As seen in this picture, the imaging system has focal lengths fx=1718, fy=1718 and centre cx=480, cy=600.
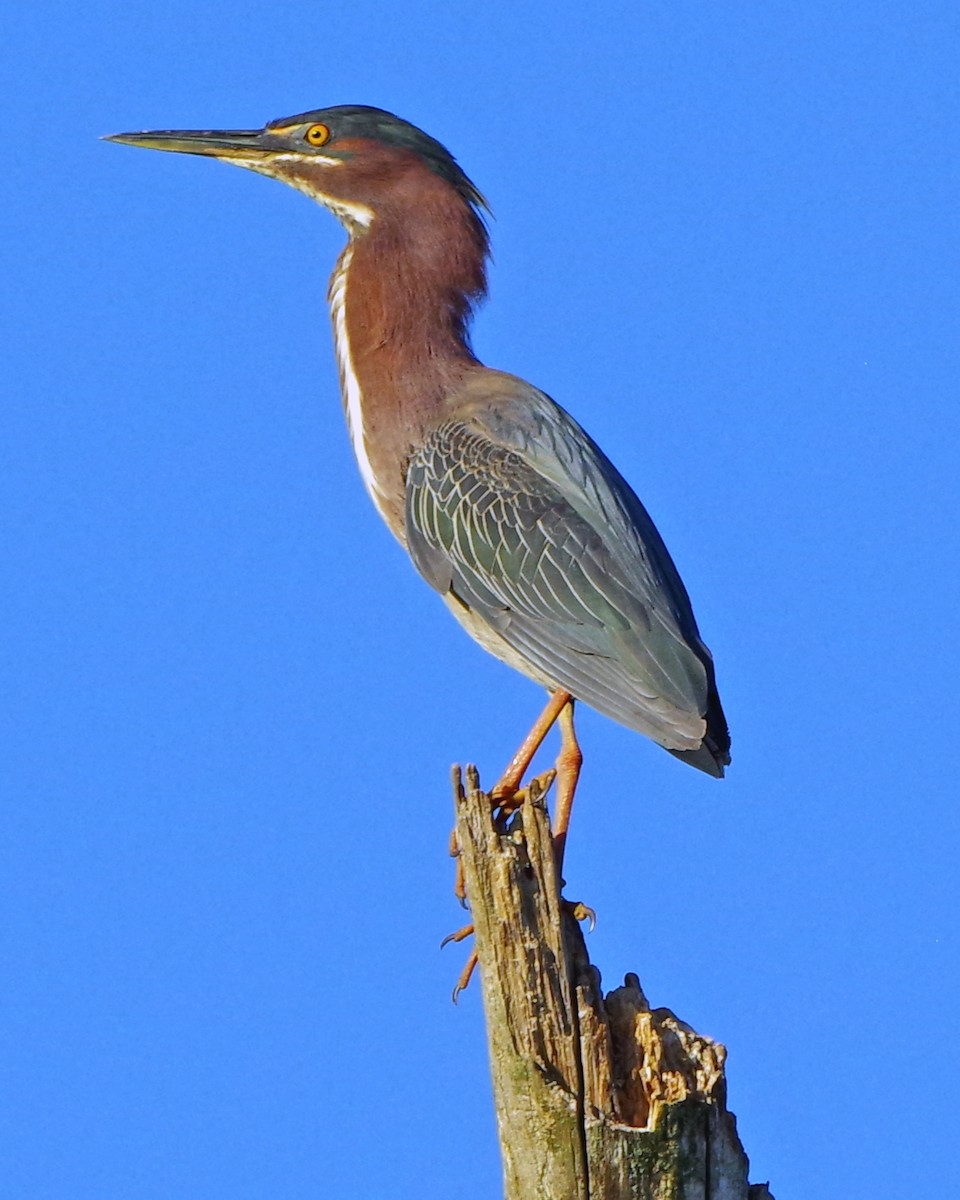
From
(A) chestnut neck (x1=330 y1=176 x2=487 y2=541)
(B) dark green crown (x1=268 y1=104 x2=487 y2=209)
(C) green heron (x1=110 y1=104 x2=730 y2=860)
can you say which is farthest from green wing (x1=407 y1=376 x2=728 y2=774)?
(B) dark green crown (x1=268 y1=104 x2=487 y2=209)

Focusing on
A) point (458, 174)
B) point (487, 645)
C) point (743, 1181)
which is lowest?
point (743, 1181)

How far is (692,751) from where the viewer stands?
16.1 feet

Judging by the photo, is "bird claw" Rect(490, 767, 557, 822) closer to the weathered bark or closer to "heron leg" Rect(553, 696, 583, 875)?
"heron leg" Rect(553, 696, 583, 875)

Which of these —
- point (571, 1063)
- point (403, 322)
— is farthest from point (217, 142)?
point (571, 1063)

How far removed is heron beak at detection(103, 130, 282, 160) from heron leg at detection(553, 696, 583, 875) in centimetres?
239

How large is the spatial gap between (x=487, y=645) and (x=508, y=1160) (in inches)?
83.0

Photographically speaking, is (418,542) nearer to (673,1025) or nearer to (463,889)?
(463,889)

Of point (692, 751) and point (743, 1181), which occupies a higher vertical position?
point (692, 751)

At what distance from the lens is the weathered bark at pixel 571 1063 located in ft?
12.3

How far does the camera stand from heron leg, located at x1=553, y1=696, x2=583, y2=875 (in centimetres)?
493

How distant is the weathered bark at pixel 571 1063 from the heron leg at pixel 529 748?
3.76 ft

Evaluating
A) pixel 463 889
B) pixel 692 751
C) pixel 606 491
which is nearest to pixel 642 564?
pixel 606 491

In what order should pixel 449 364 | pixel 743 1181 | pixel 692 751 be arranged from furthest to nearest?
pixel 449 364, pixel 692 751, pixel 743 1181

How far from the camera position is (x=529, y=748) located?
531cm
